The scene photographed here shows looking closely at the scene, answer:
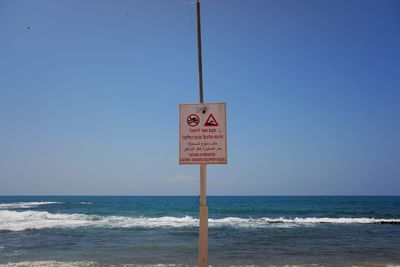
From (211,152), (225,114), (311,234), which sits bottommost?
(311,234)

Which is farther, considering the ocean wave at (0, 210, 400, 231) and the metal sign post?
the ocean wave at (0, 210, 400, 231)

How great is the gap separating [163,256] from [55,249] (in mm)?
4777

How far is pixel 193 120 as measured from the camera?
3979 millimetres

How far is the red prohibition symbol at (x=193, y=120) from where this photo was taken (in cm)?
397

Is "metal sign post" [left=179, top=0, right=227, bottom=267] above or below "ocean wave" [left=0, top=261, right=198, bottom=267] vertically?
above

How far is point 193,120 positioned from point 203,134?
21 centimetres

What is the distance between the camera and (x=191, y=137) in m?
3.96

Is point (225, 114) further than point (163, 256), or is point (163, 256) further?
point (163, 256)

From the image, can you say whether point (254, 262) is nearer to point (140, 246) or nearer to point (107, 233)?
point (140, 246)

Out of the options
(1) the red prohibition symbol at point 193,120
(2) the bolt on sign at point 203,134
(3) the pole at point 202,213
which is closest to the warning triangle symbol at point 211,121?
(2) the bolt on sign at point 203,134

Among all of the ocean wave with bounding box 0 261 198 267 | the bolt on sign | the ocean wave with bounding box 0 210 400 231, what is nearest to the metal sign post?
the bolt on sign

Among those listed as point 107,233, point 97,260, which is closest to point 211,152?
point 97,260

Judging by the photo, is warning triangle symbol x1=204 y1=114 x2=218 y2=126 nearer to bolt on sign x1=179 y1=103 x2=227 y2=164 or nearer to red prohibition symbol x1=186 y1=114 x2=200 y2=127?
bolt on sign x1=179 y1=103 x2=227 y2=164

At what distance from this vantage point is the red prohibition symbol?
3.97 meters
